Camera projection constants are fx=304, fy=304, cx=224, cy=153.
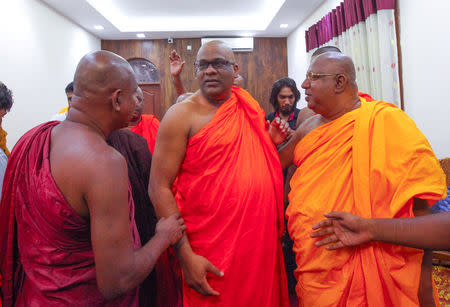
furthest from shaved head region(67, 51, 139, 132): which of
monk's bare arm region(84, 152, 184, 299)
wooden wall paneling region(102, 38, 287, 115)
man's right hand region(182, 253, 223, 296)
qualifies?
wooden wall paneling region(102, 38, 287, 115)

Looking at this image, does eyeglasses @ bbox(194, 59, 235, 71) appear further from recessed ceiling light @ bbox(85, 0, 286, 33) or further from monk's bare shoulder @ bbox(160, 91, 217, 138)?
recessed ceiling light @ bbox(85, 0, 286, 33)

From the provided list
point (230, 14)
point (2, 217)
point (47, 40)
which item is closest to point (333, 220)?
point (2, 217)

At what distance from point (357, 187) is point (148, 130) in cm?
210

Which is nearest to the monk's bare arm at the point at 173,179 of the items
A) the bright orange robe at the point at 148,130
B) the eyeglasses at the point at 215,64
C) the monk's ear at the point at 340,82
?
the eyeglasses at the point at 215,64

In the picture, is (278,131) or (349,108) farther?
(278,131)

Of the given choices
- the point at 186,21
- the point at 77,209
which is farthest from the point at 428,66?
the point at 186,21

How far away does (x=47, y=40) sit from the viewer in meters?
5.54

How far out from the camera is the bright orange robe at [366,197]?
1.29m

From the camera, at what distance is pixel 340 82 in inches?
61.1

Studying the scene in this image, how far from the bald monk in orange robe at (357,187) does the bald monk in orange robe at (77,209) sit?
0.75m

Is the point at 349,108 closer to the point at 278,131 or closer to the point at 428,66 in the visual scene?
the point at 278,131

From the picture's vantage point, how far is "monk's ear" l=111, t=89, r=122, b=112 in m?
1.14

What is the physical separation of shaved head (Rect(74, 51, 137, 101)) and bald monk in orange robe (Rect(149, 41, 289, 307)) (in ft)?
1.56

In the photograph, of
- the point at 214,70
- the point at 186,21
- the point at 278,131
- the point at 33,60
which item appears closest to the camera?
the point at 214,70
